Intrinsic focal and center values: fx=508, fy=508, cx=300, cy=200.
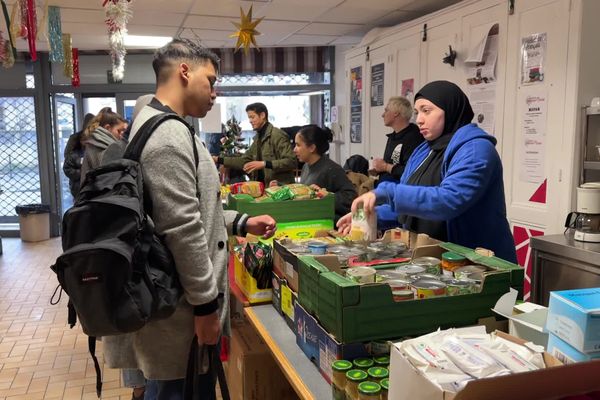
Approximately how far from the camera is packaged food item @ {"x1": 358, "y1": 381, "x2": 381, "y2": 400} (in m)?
1.10

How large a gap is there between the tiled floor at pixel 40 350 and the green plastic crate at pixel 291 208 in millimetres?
1416

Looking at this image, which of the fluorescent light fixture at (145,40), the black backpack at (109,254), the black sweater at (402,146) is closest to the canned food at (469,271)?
the black backpack at (109,254)

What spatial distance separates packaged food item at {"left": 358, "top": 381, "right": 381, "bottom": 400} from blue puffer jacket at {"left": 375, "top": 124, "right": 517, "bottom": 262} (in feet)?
2.58

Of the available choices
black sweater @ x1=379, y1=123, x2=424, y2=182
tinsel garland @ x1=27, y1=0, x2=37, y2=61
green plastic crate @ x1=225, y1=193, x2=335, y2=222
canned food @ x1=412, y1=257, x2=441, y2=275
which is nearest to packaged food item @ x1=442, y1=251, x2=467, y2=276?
canned food @ x1=412, y1=257, x2=441, y2=275

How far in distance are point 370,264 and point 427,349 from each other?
1.82ft

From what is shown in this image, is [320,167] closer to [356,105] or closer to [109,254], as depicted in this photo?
[109,254]

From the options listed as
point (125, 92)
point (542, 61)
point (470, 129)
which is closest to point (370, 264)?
point (470, 129)

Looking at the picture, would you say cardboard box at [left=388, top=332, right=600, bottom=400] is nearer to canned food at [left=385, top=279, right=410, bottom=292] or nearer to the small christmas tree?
canned food at [left=385, top=279, right=410, bottom=292]

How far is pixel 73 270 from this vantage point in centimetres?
135

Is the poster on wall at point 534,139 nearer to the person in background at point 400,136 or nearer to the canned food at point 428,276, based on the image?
the person in background at point 400,136

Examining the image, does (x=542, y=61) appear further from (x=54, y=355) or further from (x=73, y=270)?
(x=54, y=355)

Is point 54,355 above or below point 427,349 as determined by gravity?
below

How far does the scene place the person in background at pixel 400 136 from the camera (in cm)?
424

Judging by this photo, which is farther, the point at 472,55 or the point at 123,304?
the point at 472,55
